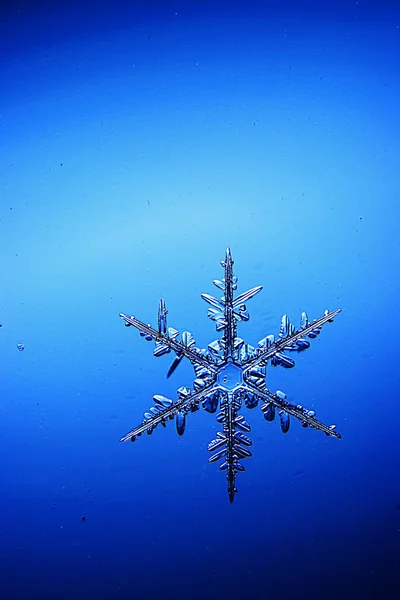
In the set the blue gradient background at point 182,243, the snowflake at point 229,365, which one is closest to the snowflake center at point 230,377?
the snowflake at point 229,365

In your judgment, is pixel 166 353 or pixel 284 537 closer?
pixel 166 353

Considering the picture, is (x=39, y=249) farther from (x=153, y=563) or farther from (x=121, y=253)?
(x=153, y=563)

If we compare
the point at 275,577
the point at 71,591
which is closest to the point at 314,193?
the point at 275,577

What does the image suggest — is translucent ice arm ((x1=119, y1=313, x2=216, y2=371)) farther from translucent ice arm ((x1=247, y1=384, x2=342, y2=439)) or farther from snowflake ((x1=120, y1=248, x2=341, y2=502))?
translucent ice arm ((x1=247, y1=384, x2=342, y2=439))

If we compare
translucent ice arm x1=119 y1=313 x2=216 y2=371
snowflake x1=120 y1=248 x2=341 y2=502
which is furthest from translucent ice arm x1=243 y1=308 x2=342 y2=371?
translucent ice arm x1=119 y1=313 x2=216 y2=371

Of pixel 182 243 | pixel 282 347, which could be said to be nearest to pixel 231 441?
pixel 282 347

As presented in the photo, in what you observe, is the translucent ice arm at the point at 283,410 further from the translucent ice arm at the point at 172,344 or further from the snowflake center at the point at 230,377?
the translucent ice arm at the point at 172,344
